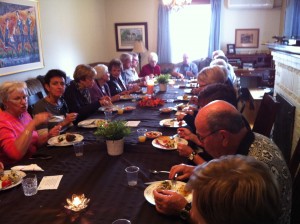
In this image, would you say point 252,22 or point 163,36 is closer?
point 252,22

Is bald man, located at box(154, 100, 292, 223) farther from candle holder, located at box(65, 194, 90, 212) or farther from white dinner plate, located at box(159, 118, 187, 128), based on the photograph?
white dinner plate, located at box(159, 118, 187, 128)

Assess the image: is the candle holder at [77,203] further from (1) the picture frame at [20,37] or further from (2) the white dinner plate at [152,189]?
(1) the picture frame at [20,37]

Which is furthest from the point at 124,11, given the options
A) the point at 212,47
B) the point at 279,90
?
the point at 279,90

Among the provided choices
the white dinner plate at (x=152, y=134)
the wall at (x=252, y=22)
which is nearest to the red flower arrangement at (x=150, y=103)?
the white dinner plate at (x=152, y=134)

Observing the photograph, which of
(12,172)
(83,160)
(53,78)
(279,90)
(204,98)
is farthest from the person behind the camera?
(279,90)

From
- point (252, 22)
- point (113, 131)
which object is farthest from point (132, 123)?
point (252, 22)

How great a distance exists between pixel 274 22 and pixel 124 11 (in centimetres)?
361

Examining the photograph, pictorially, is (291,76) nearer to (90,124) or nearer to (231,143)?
(231,143)

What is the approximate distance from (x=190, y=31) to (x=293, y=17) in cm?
227

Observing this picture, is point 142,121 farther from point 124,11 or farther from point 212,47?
point 124,11

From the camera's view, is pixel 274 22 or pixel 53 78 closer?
pixel 53 78

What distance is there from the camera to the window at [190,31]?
22.4 ft

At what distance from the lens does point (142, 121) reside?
8.47ft

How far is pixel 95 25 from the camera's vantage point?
21.8 feet
